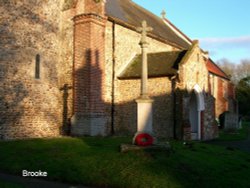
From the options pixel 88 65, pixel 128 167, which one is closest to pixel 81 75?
pixel 88 65

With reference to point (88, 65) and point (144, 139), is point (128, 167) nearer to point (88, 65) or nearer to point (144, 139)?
point (144, 139)

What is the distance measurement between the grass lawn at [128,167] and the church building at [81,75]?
4854 millimetres

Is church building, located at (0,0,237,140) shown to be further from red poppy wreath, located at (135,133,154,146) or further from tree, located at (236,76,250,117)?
tree, located at (236,76,250,117)

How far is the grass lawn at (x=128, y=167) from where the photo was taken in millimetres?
8984

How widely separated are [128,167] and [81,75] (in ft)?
31.5

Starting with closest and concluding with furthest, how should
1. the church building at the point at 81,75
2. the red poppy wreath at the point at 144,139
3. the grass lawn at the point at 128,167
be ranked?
the grass lawn at the point at 128,167 → the red poppy wreath at the point at 144,139 → the church building at the point at 81,75

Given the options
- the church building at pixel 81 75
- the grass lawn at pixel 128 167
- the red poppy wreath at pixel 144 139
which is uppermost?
the church building at pixel 81 75

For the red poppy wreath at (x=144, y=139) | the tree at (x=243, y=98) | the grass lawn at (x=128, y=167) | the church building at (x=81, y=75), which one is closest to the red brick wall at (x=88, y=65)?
the church building at (x=81, y=75)

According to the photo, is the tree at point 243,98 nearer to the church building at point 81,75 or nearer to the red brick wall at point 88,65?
the church building at point 81,75

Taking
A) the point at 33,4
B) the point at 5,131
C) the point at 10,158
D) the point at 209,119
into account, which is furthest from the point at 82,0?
the point at 209,119

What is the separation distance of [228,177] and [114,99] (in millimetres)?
11996

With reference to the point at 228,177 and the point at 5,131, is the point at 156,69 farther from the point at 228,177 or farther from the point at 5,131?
the point at 228,177

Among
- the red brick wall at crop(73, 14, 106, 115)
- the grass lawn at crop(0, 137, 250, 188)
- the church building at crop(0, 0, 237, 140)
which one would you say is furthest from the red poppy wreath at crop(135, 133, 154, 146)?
the red brick wall at crop(73, 14, 106, 115)

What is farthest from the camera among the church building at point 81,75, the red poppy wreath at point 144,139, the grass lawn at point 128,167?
the church building at point 81,75
